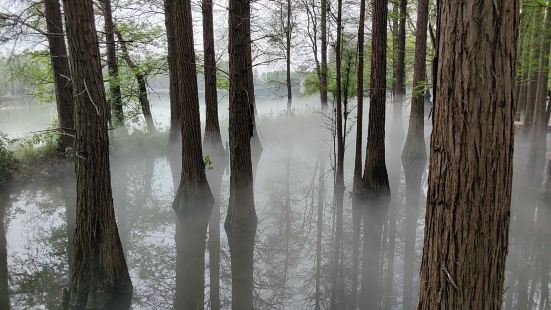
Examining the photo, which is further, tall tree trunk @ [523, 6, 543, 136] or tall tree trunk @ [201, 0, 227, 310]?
tall tree trunk @ [523, 6, 543, 136]

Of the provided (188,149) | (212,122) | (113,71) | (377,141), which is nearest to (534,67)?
(377,141)

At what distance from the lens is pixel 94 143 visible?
4.96 m

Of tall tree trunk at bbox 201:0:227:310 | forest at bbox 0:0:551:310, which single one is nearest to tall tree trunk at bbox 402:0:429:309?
forest at bbox 0:0:551:310

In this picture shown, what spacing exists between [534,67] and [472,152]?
14842 millimetres

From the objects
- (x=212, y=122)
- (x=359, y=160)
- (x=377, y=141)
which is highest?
(x=212, y=122)

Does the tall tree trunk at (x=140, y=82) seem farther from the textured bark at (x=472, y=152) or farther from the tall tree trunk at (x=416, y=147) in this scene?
the textured bark at (x=472, y=152)

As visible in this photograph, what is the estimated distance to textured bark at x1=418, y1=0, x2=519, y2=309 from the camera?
2164mm

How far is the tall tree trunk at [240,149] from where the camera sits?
709cm

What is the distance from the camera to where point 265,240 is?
7941mm

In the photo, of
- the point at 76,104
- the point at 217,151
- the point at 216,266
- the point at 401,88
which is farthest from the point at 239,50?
the point at 401,88

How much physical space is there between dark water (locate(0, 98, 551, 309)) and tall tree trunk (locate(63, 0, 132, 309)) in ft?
1.59

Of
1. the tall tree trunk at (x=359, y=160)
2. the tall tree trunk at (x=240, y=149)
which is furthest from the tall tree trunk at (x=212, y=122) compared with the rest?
the tall tree trunk at (x=359, y=160)

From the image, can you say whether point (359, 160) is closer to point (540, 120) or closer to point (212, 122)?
point (212, 122)

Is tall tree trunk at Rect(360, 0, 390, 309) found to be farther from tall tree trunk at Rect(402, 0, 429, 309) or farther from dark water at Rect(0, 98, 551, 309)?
tall tree trunk at Rect(402, 0, 429, 309)
